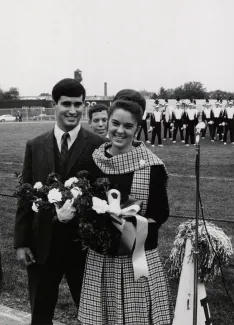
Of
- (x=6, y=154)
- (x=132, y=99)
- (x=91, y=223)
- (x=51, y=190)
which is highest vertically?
(x=132, y=99)

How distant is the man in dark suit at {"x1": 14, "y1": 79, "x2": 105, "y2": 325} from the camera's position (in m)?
3.38

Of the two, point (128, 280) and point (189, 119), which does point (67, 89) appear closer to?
point (128, 280)

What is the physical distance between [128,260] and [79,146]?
0.85 m

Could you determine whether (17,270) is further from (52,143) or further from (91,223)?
(91,223)

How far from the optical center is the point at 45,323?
3.54 m

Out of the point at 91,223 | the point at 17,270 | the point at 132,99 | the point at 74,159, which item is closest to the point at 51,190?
the point at 91,223

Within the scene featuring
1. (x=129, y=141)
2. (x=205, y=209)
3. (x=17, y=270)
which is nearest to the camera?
(x=129, y=141)

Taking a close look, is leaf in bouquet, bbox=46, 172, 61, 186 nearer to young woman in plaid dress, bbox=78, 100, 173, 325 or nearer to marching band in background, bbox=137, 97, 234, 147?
young woman in plaid dress, bbox=78, 100, 173, 325

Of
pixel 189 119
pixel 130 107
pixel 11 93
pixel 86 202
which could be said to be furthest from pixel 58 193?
pixel 11 93

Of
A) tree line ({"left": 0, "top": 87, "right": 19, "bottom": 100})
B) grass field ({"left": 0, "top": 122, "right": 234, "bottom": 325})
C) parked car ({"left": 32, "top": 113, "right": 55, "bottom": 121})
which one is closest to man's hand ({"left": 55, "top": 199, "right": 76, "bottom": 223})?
grass field ({"left": 0, "top": 122, "right": 234, "bottom": 325})

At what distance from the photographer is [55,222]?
11.1ft

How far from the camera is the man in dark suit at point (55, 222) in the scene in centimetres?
338

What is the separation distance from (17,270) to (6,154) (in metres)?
13.0

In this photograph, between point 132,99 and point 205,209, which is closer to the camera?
point 132,99
